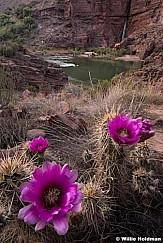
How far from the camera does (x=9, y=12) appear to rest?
5875 centimetres

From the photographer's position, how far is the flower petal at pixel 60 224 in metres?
1.72

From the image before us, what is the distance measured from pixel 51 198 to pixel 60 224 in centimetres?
15

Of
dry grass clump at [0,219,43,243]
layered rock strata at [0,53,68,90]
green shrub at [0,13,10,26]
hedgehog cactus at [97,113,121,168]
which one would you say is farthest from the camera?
green shrub at [0,13,10,26]

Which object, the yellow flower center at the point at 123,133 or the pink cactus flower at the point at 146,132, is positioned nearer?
the yellow flower center at the point at 123,133

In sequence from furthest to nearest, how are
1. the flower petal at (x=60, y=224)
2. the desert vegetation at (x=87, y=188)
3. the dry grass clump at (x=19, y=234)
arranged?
the dry grass clump at (x=19, y=234)
the desert vegetation at (x=87, y=188)
the flower petal at (x=60, y=224)

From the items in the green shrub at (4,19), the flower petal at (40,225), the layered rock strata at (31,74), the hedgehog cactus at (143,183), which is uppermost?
the flower petal at (40,225)

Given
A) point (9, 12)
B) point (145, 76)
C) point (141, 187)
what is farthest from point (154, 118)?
point (9, 12)

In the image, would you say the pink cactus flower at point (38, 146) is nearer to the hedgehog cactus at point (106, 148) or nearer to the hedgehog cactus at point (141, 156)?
the hedgehog cactus at point (106, 148)

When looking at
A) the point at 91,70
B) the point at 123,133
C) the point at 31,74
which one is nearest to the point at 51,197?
the point at 123,133

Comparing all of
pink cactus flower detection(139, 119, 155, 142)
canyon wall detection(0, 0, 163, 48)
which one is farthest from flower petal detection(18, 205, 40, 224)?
canyon wall detection(0, 0, 163, 48)

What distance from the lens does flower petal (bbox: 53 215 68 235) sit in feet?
5.65

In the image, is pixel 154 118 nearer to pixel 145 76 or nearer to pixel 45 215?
pixel 45 215

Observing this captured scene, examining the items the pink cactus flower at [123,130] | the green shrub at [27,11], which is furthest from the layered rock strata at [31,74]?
Result: the green shrub at [27,11]

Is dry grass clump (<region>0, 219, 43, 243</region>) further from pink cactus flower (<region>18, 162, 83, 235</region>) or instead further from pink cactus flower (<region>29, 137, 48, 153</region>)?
pink cactus flower (<region>29, 137, 48, 153</region>)
